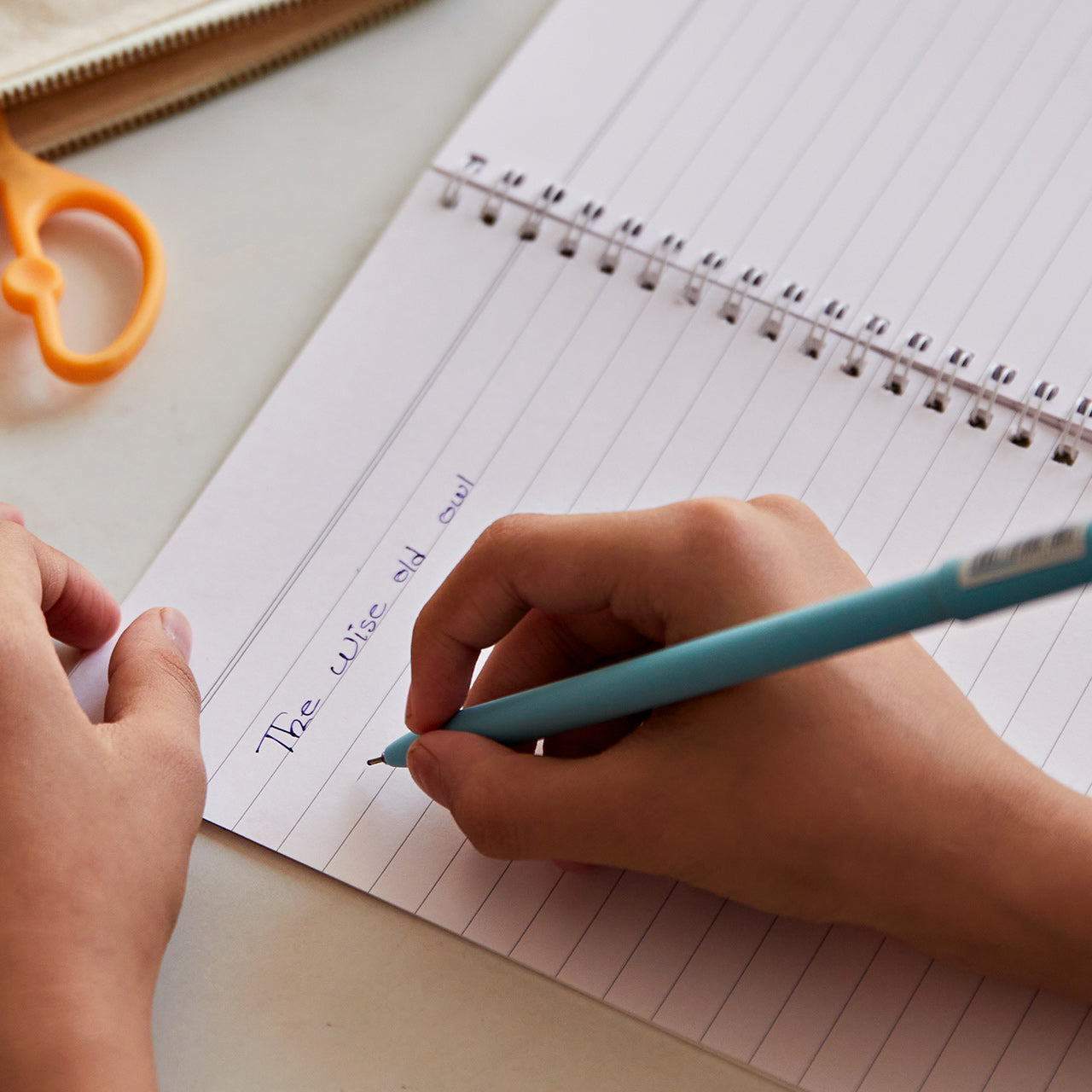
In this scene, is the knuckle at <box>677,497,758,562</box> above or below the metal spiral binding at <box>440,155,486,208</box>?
below

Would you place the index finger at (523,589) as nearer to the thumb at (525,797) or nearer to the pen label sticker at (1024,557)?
the thumb at (525,797)

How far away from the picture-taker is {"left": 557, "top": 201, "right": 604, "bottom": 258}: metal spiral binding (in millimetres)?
751

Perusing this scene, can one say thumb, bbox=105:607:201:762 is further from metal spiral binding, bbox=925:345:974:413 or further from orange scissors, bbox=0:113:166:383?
metal spiral binding, bbox=925:345:974:413

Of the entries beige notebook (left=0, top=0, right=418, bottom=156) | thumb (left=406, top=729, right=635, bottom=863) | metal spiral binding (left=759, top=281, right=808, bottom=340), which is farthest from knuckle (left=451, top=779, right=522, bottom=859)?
beige notebook (left=0, top=0, right=418, bottom=156)

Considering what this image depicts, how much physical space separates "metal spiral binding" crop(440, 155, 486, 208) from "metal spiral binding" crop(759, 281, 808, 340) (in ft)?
0.74

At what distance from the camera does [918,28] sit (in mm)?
820

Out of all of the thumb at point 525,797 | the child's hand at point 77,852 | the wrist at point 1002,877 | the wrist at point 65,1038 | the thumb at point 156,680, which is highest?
the wrist at point 1002,877

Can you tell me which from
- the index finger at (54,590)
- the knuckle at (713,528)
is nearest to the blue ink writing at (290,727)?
the index finger at (54,590)

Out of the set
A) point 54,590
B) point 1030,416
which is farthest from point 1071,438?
point 54,590

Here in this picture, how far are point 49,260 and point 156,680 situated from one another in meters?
0.30

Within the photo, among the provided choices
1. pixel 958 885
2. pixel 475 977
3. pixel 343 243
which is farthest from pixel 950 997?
pixel 343 243

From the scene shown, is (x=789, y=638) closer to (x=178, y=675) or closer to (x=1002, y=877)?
(x=1002, y=877)

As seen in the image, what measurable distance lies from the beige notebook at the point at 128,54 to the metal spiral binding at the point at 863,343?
44 cm

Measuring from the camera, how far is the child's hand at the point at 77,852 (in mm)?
490
